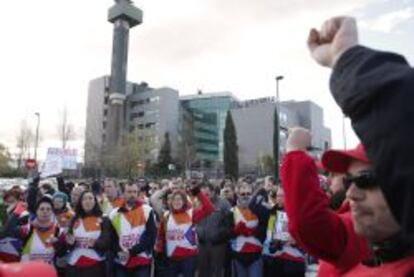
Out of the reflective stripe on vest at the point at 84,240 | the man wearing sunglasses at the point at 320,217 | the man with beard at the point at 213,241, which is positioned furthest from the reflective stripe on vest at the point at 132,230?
the man wearing sunglasses at the point at 320,217

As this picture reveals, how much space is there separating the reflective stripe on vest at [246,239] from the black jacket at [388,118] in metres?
8.97

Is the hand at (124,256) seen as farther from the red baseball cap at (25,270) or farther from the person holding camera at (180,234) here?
the red baseball cap at (25,270)

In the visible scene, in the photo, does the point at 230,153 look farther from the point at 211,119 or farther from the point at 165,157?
the point at 211,119

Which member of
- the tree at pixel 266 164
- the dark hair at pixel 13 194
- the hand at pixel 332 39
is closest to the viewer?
the hand at pixel 332 39

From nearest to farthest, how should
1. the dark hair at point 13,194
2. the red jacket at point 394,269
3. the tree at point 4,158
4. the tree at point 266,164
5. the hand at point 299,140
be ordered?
the red jacket at point 394,269 < the hand at point 299,140 < the dark hair at point 13,194 < the tree at point 4,158 < the tree at point 266,164

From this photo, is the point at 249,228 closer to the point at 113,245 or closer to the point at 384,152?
the point at 113,245

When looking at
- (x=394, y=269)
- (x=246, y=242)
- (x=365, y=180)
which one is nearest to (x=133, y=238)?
(x=246, y=242)

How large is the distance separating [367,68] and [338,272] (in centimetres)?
163

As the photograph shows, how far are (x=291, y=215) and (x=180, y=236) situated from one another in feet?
24.8

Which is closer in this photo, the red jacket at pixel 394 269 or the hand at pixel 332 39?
the hand at pixel 332 39

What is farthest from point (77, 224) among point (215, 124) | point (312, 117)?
point (312, 117)

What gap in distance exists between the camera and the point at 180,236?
9812 mm

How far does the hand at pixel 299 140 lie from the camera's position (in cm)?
253

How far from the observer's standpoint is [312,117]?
136625mm
